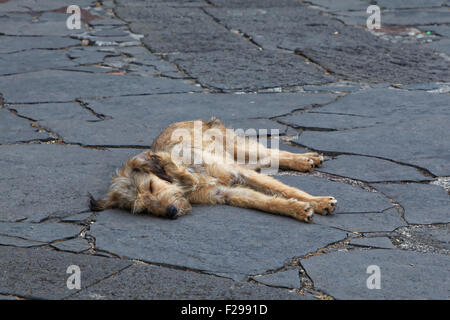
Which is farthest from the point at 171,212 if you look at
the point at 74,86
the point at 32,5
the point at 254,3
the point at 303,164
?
the point at 32,5

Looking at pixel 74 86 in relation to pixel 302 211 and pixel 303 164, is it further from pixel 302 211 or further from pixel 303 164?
pixel 302 211

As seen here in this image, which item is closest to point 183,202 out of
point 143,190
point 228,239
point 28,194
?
point 143,190

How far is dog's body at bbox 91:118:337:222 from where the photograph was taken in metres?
4.43

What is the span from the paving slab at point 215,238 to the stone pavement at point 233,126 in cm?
1

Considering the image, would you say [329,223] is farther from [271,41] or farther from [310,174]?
[271,41]

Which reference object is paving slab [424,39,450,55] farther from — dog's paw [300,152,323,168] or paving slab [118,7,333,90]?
dog's paw [300,152,323,168]

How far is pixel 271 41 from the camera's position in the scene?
9227 mm

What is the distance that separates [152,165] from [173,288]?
1340 mm

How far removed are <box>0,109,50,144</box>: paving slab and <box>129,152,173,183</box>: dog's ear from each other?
170 cm

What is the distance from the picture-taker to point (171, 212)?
4340mm

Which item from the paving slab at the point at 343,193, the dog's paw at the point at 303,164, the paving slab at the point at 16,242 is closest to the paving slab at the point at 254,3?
the dog's paw at the point at 303,164

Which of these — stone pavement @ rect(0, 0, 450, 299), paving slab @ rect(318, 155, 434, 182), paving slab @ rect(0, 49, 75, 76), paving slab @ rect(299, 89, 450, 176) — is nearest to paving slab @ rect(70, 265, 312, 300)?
stone pavement @ rect(0, 0, 450, 299)

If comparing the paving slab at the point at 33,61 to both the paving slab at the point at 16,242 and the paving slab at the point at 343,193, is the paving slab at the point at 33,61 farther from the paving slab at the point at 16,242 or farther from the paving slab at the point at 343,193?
the paving slab at the point at 16,242
